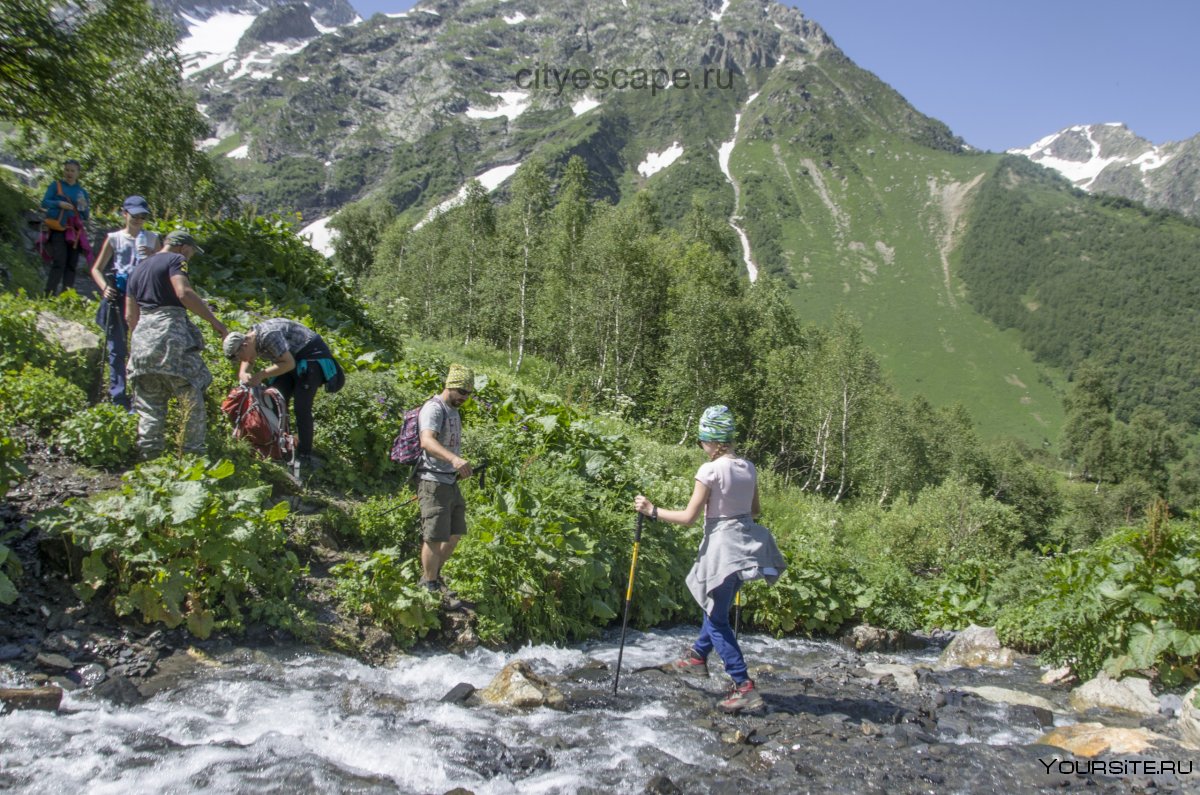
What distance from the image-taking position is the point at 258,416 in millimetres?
10070

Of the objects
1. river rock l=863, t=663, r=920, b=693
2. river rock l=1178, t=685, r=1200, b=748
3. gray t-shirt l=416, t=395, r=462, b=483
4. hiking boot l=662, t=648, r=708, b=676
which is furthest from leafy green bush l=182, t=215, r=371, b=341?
river rock l=1178, t=685, r=1200, b=748

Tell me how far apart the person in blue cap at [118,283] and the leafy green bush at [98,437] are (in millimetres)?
908

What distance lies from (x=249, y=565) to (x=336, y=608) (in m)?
1.39

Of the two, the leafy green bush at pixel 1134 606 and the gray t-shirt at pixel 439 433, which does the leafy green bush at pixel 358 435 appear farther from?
the leafy green bush at pixel 1134 606

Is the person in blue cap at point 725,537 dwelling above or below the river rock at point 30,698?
above

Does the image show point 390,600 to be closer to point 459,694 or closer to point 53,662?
point 459,694

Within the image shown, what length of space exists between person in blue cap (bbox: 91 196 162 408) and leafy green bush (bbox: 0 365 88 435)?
1.68 ft

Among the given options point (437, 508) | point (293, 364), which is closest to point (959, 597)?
point (437, 508)

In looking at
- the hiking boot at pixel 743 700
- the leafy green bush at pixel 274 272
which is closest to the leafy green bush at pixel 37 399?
the leafy green bush at pixel 274 272

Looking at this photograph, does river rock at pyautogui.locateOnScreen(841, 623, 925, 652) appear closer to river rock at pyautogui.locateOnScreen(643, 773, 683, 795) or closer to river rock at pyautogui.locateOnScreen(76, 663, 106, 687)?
river rock at pyautogui.locateOnScreen(643, 773, 683, 795)

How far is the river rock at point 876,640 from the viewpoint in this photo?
12.5m

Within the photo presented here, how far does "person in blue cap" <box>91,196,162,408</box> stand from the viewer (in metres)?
10.4

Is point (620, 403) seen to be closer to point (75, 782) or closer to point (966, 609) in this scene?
point (966, 609)

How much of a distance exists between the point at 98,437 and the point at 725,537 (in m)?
7.58
